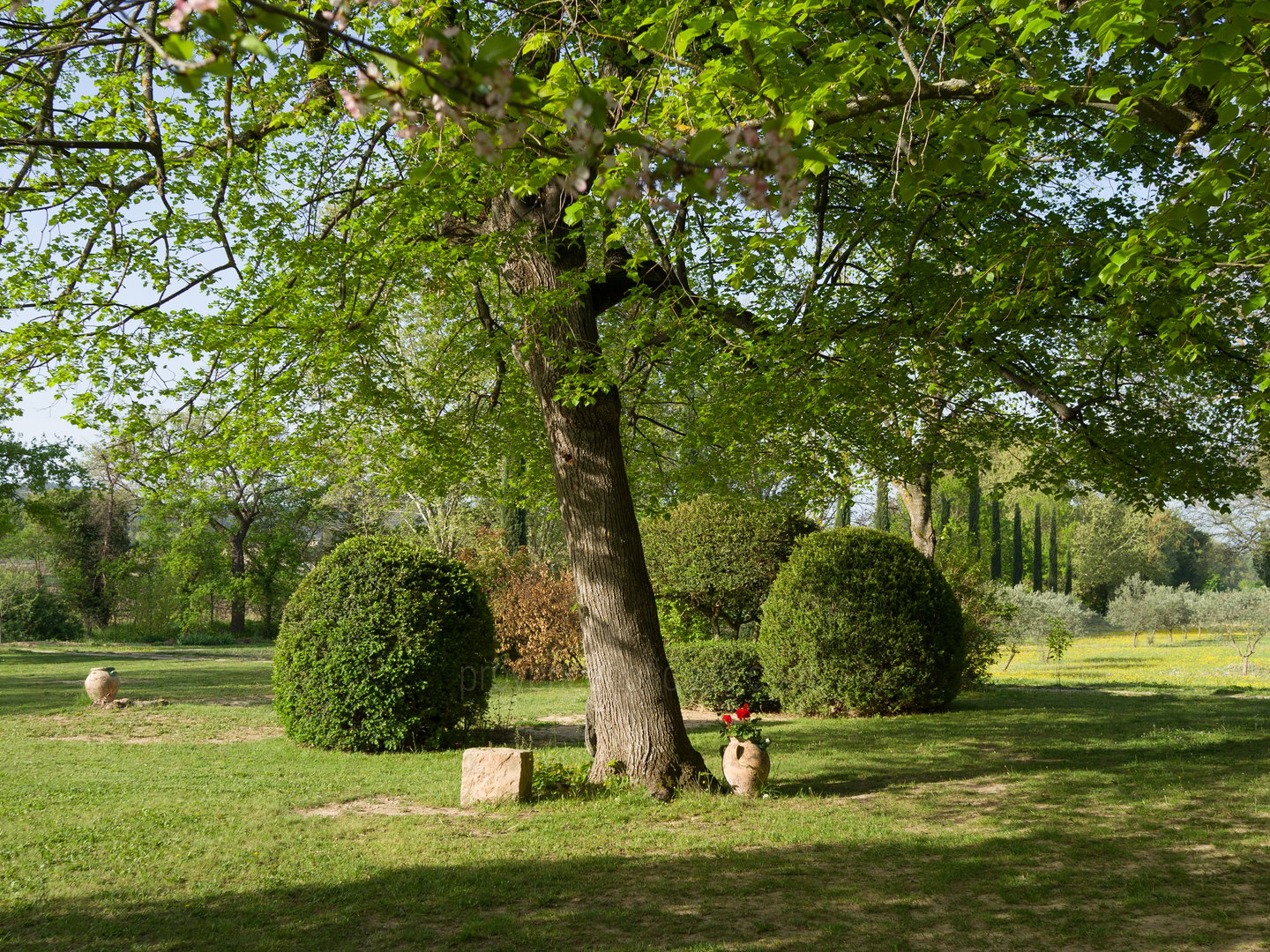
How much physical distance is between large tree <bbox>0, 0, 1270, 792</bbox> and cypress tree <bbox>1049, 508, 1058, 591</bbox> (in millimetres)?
36036

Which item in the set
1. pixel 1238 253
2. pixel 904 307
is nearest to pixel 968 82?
pixel 1238 253

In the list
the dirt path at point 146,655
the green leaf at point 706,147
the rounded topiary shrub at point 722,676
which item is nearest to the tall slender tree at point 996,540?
the rounded topiary shrub at point 722,676

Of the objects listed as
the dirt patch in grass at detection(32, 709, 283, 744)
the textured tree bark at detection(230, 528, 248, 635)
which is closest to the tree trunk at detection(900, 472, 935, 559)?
the dirt patch in grass at detection(32, 709, 283, 744)

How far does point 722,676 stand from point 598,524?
6.52 m

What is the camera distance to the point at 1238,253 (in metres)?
5.68

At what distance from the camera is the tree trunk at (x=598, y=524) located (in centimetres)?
745

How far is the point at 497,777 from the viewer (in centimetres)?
732

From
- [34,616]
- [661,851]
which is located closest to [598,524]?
[661,851]

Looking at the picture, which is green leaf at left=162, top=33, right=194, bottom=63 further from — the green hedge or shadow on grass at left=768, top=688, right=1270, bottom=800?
the green hedge

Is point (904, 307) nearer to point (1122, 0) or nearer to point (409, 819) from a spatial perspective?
point (1122, 0)

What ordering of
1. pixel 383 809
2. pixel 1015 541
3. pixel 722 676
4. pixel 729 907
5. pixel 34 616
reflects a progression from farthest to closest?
pixel 1015 541, pixel 34 616, pixel 722 676, pixel 383 809, pixel 729 907

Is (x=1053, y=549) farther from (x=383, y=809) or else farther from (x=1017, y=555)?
(x=383, y=809)

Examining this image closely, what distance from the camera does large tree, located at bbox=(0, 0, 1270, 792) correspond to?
14.9ft

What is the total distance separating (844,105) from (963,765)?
22.7 ft
